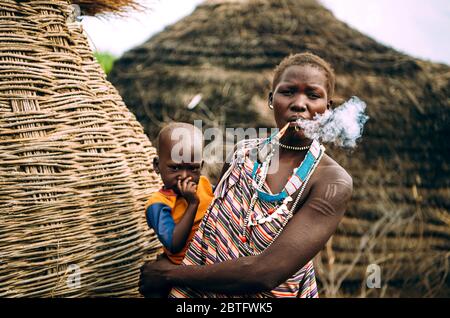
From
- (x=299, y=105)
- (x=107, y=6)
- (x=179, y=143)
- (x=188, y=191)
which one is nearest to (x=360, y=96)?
(x=107, y=6)

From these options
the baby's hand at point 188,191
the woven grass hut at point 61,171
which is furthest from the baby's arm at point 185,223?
the woven grass hut at point 61,171

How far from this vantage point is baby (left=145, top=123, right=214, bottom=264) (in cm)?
244

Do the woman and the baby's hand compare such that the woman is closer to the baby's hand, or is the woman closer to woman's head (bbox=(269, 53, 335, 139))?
woman's head (bbox=(269, 53, 335, 139))

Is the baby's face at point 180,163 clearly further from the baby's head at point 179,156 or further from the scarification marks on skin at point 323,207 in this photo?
the scarification marks on skin at point 323,207

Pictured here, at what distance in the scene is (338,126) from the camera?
Result: 2299 mm

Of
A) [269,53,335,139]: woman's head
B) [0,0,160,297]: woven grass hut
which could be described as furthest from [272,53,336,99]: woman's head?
[0,0,160,297]: woven grass hut

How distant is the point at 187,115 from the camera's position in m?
6.35

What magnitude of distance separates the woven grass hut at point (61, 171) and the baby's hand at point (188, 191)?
1.38ft

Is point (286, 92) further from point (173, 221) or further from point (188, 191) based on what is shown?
point (173, 221)

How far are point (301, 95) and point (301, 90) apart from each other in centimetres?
2

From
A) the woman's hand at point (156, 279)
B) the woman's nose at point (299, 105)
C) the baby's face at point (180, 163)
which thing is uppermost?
the woman's nose at point (299, 105)

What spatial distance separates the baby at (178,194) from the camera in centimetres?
244
